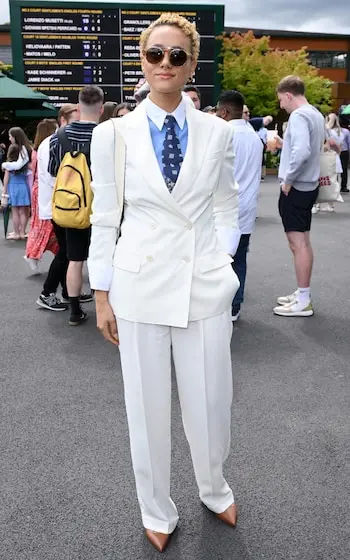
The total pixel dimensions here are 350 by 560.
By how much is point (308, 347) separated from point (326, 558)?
7.90ft

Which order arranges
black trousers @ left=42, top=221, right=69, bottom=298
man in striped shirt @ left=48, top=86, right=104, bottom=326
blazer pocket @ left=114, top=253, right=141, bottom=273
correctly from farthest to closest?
black trousers @ left=42, top=221, right=69, bottom=298 < man in striped shirt @ left=48, top=86, right=104, bottom=326 < blazer pocket @ left=114, top=253, right=141, bottom=273

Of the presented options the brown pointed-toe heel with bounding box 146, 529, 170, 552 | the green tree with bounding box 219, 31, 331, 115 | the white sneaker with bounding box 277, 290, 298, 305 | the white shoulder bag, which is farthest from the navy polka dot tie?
the green tree with bounding box 219, 31, 331, 115

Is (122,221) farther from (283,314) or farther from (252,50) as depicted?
(252,50)

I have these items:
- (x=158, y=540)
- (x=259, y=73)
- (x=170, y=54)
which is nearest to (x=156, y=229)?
(x=170, y=54)

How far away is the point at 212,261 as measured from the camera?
7.43 feet

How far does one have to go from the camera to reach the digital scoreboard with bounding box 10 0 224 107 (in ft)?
48.1

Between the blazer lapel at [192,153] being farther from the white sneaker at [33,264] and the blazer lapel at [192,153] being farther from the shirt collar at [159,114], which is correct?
the white sneaker at [33,264]

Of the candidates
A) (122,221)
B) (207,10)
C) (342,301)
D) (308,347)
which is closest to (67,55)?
(207,10)

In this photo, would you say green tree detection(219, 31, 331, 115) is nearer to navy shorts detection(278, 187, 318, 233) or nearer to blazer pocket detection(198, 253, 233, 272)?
navy shorts detection(278, 187, 318, 233)

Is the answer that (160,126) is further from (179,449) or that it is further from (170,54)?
(179,449)

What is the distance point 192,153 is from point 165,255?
38 centimetres

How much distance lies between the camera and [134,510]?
8.80ft

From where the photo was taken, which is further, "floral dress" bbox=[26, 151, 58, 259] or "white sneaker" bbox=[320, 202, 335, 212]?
"white sneaker" bbox=[320, 202, 335, 212]

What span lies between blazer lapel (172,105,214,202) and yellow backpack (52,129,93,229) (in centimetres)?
264
